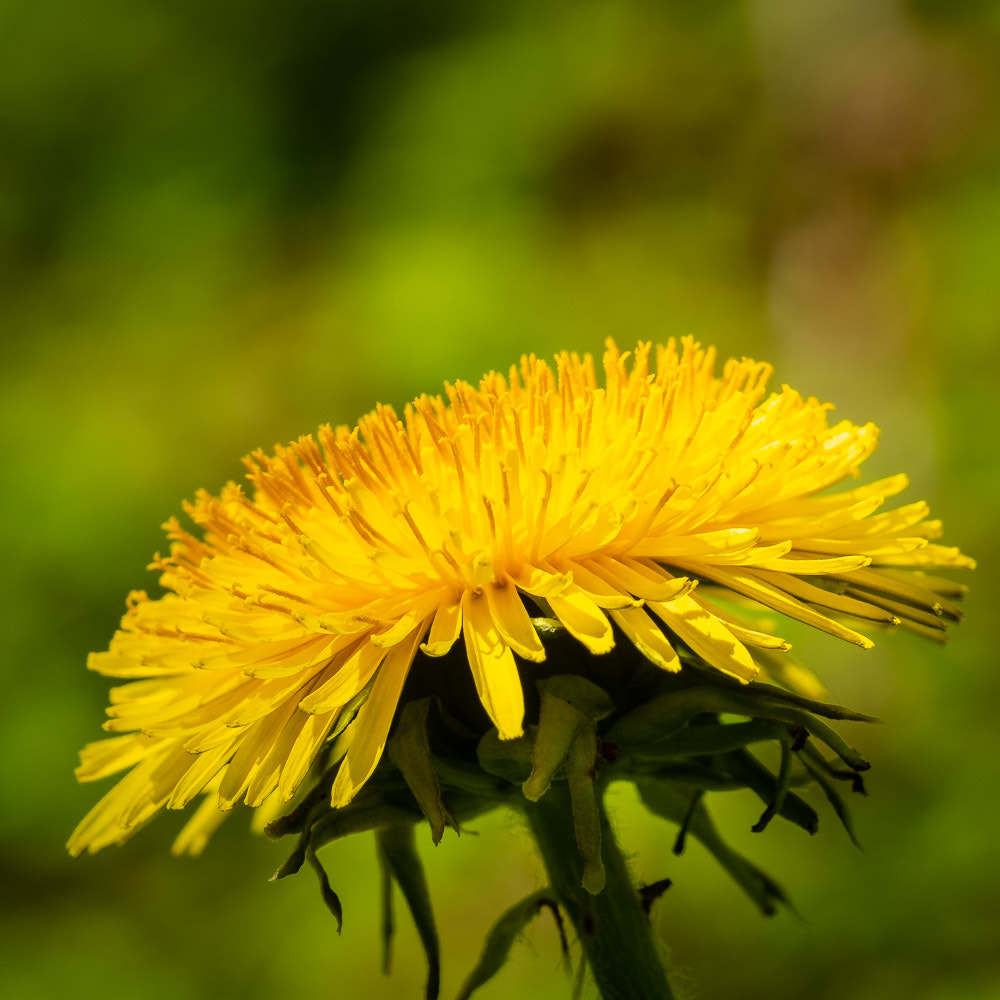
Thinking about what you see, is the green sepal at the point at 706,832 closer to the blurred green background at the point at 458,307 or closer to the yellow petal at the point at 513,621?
the yellow petal at the point at 513,621

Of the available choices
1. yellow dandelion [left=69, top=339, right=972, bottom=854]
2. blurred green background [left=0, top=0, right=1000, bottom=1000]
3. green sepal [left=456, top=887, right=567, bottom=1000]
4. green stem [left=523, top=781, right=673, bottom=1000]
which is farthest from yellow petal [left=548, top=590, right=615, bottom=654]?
blurred green background [left=0, top=0, right=1000, bottom=1000]

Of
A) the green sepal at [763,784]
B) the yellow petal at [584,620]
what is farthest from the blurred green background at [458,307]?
the yellow petal at [584,620]

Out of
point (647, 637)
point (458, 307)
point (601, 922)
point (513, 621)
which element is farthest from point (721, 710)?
point (458, 307)

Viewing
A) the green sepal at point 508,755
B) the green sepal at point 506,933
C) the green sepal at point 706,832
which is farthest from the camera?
the green sepal at point 706,832

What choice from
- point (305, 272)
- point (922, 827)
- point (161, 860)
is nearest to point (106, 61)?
point (305, 272)

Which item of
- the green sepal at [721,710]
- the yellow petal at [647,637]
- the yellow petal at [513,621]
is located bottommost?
the green sepal at [721,710]

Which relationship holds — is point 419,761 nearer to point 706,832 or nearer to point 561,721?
point 561,721

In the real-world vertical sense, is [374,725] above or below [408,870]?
above
